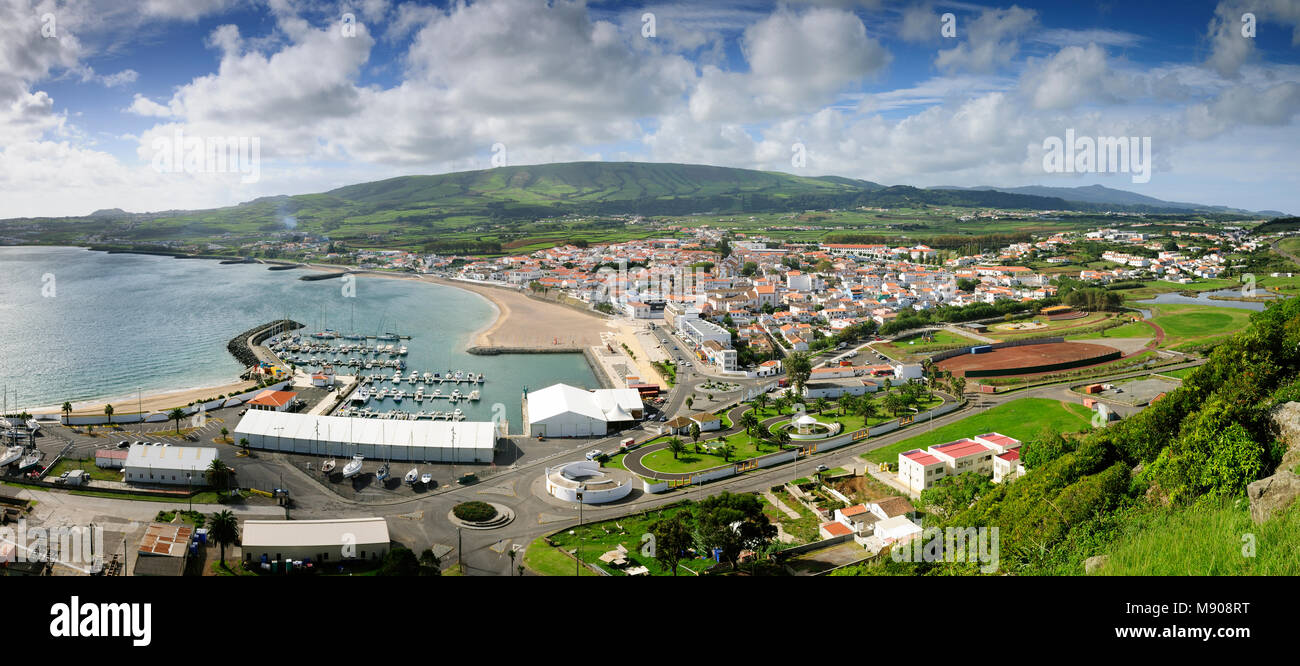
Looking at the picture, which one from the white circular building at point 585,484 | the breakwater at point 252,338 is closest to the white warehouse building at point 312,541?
the white circular building at point 585,484

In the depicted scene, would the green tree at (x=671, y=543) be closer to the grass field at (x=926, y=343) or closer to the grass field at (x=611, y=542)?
the grass field at (x=611, y=542)

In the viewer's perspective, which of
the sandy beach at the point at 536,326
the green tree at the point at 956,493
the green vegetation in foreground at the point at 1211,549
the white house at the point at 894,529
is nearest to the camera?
the green vegetation in foreground at the point at 1211,549

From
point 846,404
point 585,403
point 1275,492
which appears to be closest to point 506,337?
point 585,403

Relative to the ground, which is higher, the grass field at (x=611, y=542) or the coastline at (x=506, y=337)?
the coastline at (x=506, y=337)

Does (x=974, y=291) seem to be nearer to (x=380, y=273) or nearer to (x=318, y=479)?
(x=318, y=479)
